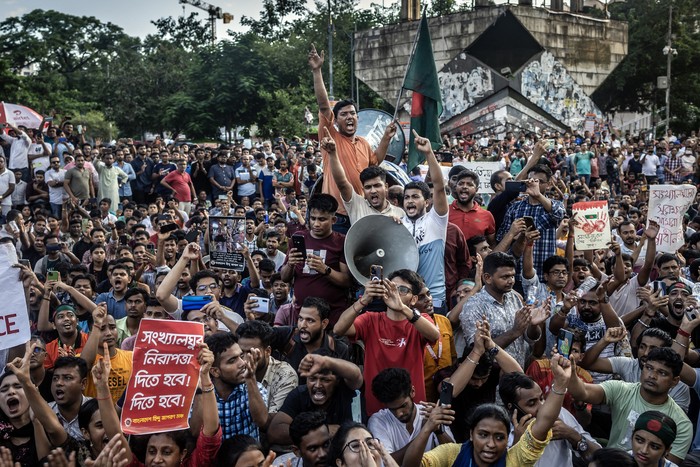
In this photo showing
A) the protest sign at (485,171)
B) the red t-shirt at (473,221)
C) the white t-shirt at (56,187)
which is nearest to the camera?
the red t-shirt at (473,221)

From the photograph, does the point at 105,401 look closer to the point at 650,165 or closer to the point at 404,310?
the point at 404,310

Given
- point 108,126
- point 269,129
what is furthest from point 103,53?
point 269,129

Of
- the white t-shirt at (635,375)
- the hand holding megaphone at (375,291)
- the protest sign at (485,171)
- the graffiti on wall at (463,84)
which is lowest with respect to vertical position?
the white t-shirt at (635,375)

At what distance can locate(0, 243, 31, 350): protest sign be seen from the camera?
5.71 m

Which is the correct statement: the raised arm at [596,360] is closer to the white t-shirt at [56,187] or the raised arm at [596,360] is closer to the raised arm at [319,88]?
the raised arm at [319,88]

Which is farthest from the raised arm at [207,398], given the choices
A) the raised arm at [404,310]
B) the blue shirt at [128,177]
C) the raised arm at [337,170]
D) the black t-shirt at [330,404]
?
the blue shirt at [128,177]

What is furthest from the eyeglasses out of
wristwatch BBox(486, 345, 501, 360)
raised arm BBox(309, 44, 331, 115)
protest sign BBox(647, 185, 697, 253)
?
protest sign BBox(647, 185, 697, 253)

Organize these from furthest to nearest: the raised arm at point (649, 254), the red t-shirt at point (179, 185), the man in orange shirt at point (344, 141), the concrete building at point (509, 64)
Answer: the concrete building at point (509, 64) < the red t-shirt at point (179, 185) < the raised arm at point (649, 254) < the man in orange shirt at point (344, 141)

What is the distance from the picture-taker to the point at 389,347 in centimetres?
559

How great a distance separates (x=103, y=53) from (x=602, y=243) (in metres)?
60.1

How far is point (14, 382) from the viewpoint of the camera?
5.20 meters

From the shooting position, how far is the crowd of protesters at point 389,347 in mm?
4746

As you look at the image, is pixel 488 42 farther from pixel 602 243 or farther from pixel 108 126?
pixel 602 243

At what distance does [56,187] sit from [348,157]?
895 centimetres
